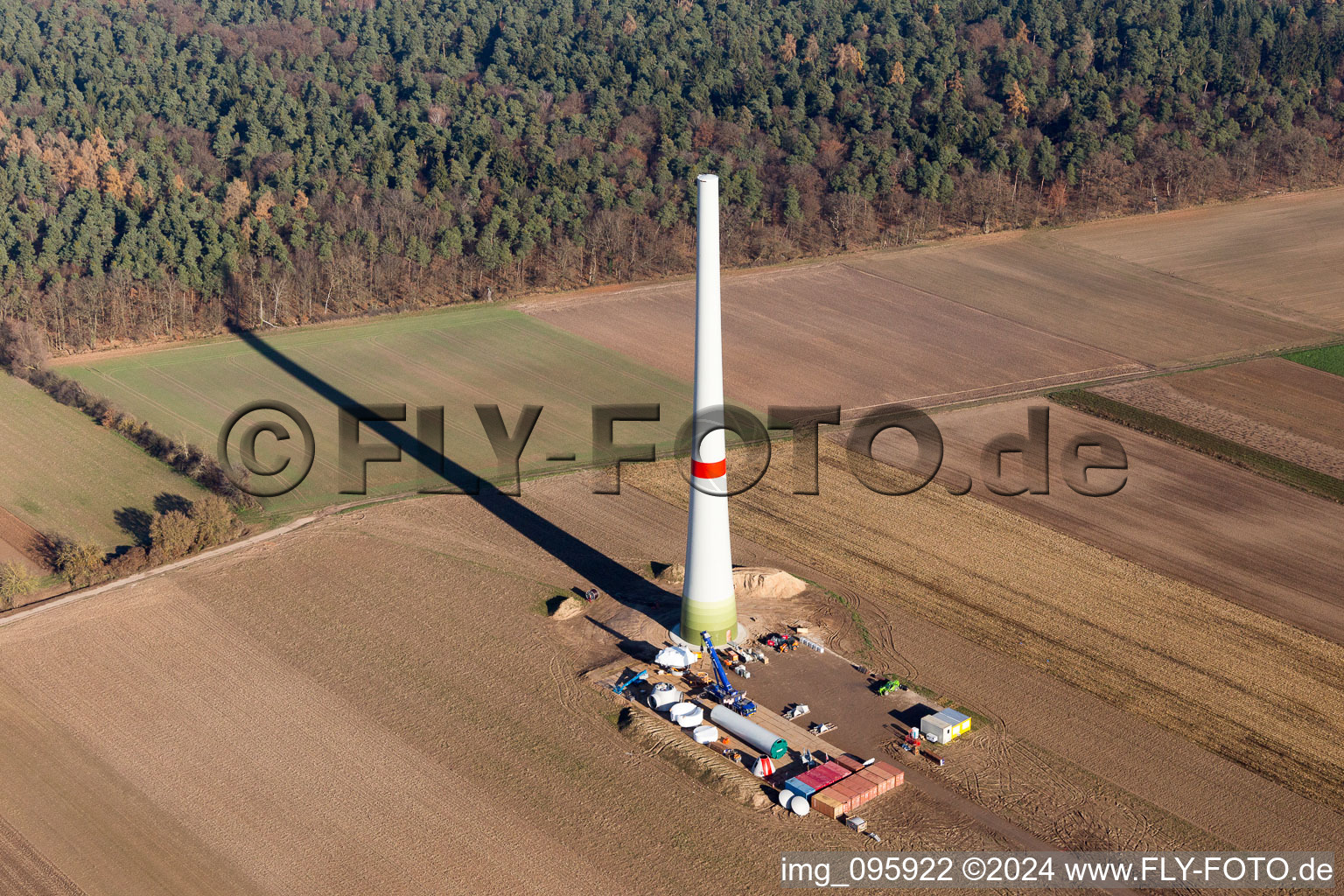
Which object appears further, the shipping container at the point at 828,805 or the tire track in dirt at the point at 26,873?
the shipping container at the point at 828,805

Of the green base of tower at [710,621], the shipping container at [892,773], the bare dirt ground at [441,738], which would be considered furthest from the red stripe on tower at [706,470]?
the shipping container at [892,773]

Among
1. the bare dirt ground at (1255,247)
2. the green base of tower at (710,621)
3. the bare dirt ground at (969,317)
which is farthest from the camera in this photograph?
the bare dirt ground at (1255,247)

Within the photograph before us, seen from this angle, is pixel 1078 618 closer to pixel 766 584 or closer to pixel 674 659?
pixel 766 584

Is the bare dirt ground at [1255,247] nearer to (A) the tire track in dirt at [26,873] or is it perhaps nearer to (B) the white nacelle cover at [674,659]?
(B) the white nacelle cover at [674,659]

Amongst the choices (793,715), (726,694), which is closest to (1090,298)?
(793,715)

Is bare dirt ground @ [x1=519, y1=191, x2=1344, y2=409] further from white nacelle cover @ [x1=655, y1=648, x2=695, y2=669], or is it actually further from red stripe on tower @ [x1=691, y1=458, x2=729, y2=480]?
white nacelle cover @ [x1=655, y1=648, x2=695, y2=669]

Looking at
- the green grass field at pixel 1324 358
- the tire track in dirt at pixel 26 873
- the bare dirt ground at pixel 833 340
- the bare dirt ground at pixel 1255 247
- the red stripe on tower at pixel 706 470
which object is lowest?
the tire track in dirt at pixel 26 873

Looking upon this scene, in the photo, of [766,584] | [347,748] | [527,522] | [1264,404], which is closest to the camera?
[347,748]
